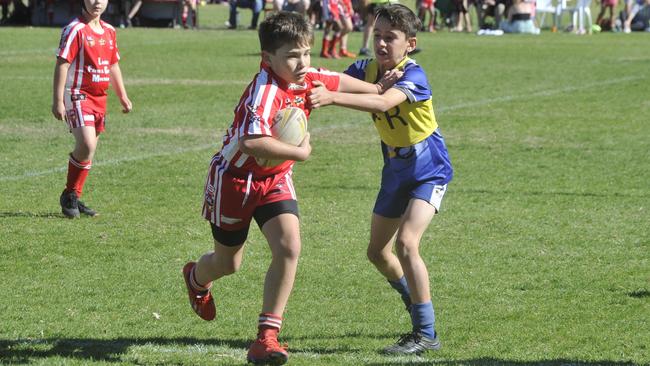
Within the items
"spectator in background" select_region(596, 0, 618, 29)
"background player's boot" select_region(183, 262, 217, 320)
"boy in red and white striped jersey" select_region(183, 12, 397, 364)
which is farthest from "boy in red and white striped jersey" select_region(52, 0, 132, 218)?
"spectator in background" select_region(596, 0, 618, 29)

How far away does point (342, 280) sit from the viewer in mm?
7398

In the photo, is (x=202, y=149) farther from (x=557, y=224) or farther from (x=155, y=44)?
(x=155, y=44)

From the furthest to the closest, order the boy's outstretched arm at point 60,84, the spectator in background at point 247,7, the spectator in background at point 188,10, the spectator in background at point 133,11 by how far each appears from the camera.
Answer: the spectator in background at point 188,10
the spectator in background at point 133,11
the spectator in background at point 247,7
the boy's outstretched arm at point 60,84

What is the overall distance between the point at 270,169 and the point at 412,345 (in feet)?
3.65

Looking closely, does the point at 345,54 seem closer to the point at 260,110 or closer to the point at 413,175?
the point at 413,175

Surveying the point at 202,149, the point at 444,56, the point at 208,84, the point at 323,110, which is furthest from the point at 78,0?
the point at 202,149

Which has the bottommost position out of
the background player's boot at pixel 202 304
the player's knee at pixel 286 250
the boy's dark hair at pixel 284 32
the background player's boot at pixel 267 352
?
the background player's boot at pixel 202 304

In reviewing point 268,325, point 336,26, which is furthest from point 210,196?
point 336,26

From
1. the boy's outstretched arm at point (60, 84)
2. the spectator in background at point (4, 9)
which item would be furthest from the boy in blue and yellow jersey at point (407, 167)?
the spectator in background at point (4, 9)

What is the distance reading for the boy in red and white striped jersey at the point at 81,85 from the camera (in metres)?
9.23

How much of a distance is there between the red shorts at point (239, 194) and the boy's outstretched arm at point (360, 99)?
0.45 meters

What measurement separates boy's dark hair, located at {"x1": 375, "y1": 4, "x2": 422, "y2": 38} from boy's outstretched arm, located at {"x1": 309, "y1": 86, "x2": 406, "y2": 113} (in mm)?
367

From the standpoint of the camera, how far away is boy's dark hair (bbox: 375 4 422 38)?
5980 mm

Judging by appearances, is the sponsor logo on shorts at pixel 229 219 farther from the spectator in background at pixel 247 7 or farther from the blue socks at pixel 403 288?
the spectator in background at pixel 247 7
